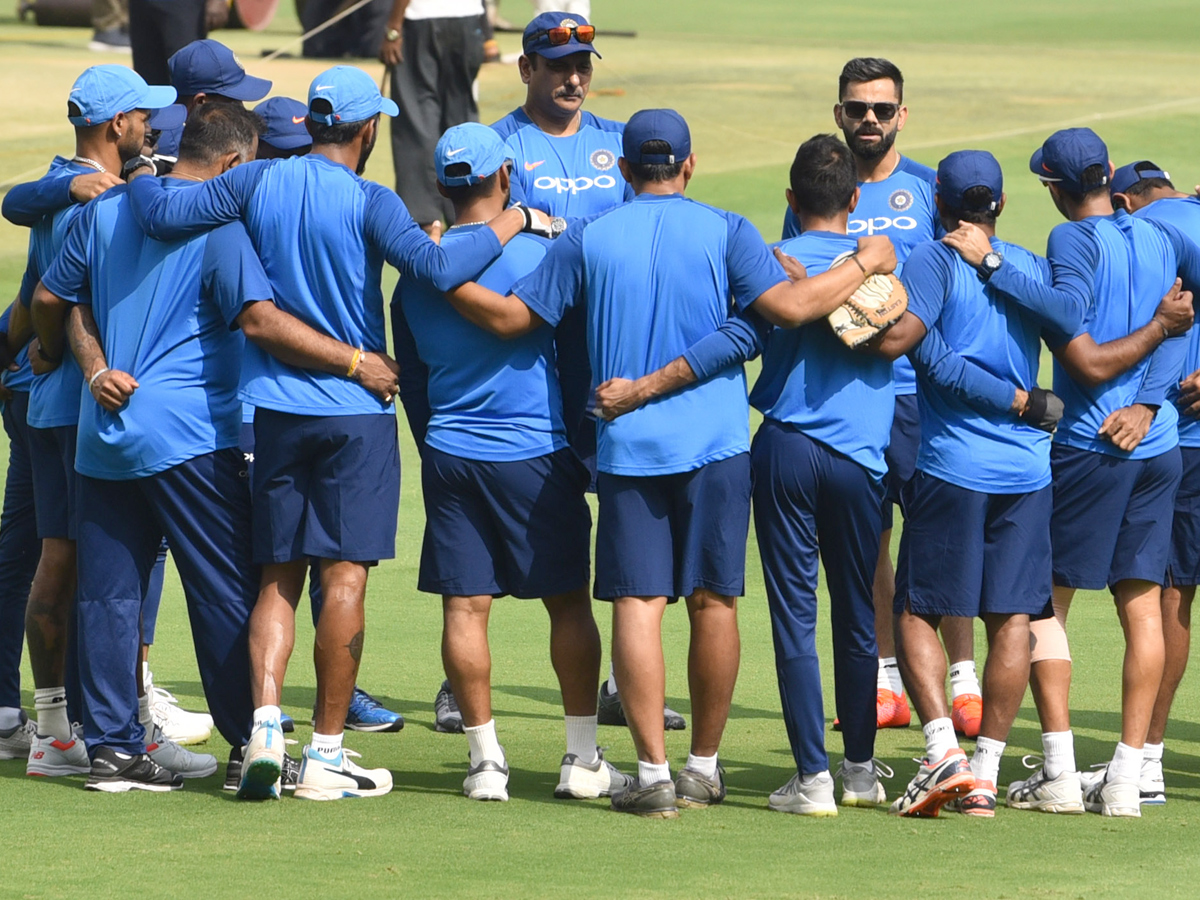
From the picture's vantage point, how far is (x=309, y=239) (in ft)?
19.0

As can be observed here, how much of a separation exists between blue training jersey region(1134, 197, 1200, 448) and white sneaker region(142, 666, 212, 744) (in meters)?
3.55

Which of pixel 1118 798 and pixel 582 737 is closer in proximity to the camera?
pixel 1118 798

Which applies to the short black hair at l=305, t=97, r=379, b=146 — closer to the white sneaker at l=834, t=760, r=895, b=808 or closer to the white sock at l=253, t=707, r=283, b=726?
the white sock at l=253, t=707, r=283, b=726

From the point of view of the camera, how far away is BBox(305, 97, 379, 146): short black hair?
585 cm

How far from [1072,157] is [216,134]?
2.70 metres

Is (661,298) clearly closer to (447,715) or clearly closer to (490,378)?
(490,378)

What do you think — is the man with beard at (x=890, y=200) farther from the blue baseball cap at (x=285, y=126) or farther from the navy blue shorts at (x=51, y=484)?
the navy blue shorts at (x=51, y=484)

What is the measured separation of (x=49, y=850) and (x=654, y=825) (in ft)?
5.55

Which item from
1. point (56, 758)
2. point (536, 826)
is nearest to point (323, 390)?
point (536, 826)

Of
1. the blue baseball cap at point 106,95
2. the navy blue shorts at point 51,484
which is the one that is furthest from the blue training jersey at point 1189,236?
the navy blue shorts at point 51,484

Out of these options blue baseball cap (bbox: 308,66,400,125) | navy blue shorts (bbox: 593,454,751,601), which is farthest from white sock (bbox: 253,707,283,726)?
blue baseball cap (bbox: 308,66,400,125)

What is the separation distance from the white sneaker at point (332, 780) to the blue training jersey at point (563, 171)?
7.64 ft

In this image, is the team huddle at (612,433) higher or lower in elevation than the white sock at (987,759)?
higher

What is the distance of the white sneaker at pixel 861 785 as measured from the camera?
5902mm
